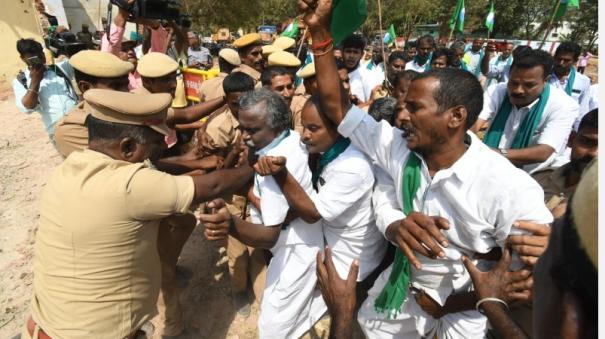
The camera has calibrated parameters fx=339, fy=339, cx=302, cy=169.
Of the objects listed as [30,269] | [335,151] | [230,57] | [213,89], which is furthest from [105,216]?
[230,57]

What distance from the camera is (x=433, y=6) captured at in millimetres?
33156

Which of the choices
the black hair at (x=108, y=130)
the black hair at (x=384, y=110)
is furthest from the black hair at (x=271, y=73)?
the black hair at (x=108, y=130)

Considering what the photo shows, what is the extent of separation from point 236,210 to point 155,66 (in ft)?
5.05

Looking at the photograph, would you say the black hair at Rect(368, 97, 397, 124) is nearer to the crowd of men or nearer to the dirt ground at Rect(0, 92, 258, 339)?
the crowd of men

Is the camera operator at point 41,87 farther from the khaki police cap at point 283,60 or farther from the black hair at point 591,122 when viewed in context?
the black hair at point 591,122

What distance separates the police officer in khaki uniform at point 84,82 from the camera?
237 centimetres

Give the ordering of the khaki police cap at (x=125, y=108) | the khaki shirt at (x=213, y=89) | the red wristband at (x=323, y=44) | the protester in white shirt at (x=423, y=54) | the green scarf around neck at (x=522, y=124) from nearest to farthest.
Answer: the khaki police cap at (x=125, y=108) → the red wristband at (x=323, y=44) → the green scarf around neck at (x=522, y=124) → the khaki shirt at (x=213, y=89) → the protester in white shirt at (x=423, y=54)

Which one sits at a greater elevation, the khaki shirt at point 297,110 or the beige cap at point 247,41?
the beige cap at point 247,41

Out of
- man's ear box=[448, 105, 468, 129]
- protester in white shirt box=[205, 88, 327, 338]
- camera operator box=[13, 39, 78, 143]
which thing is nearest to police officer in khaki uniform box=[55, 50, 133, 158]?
protester in white shirt box=[205, 88, 327, 338]

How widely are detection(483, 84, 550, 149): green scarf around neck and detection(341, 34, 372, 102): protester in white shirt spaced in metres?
2.19

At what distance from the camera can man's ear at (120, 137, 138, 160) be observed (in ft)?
5.49

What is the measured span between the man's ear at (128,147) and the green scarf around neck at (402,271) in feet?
4.61

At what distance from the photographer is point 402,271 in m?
1.89

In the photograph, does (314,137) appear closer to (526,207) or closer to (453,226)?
(453,226)
